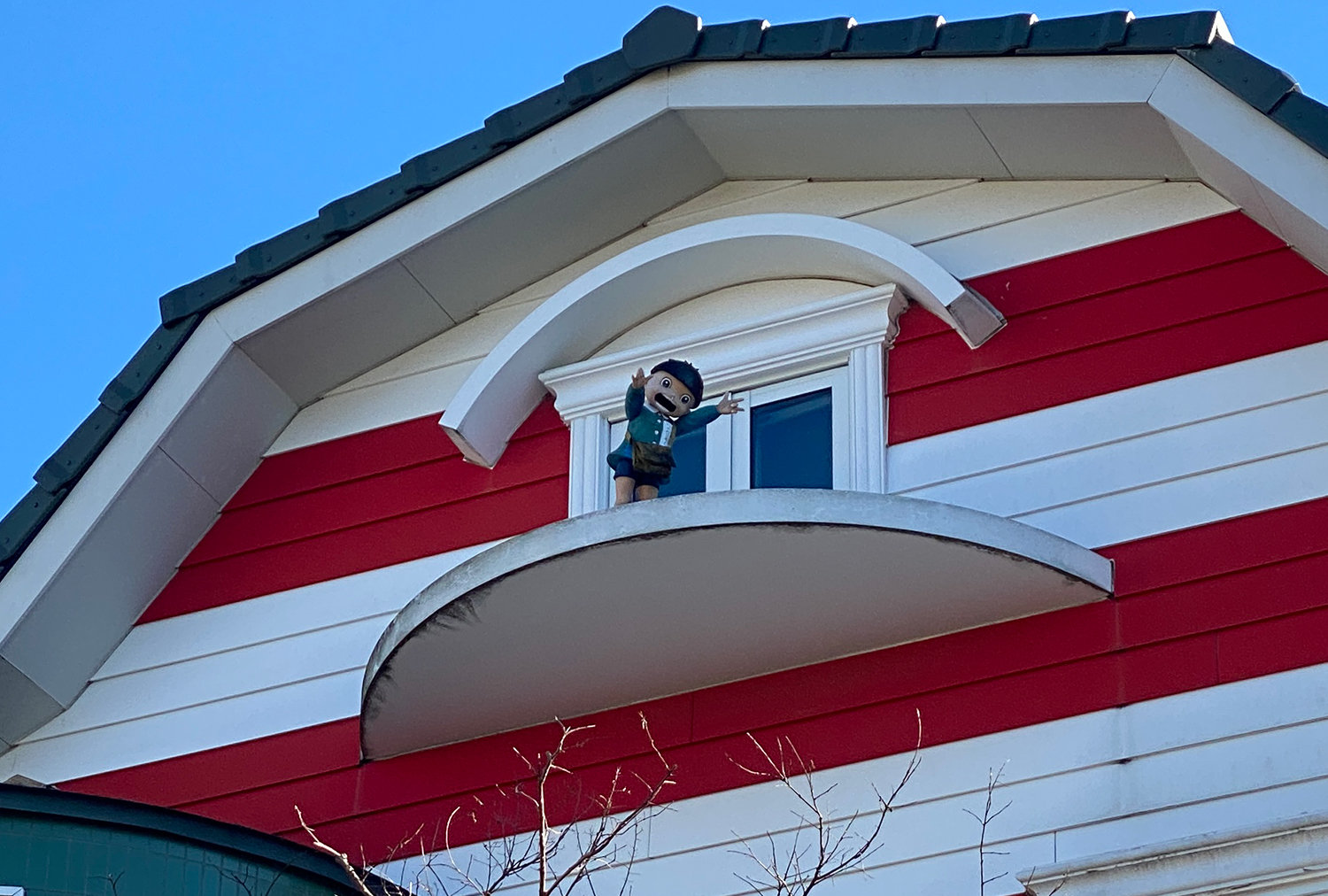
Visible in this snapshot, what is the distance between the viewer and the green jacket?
8.70 m

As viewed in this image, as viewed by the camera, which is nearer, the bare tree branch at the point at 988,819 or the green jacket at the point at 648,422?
the bare tree branch at the point at 988,819

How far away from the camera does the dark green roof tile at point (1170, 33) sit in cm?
842

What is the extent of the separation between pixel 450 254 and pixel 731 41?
151 centimetres

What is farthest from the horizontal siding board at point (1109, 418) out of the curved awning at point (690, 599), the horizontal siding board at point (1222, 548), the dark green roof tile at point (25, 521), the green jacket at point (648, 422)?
the dark green roof tile at point (25, 521)

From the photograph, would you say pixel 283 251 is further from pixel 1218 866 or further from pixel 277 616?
pixel 1218 866

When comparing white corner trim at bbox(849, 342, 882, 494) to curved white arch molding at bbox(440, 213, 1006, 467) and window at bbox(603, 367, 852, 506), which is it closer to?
window at bbox(603, 367, 852, 506)

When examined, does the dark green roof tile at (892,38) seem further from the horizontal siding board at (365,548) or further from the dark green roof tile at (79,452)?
the dark green roof tile at (79,452)

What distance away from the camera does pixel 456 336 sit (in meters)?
10.1

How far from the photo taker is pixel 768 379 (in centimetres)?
926

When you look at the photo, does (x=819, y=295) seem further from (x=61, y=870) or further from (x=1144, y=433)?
(x=61, y=870)

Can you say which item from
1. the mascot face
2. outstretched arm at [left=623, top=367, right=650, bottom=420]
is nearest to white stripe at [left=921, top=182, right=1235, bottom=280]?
the mascot face

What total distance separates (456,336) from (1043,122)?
9.11 feet

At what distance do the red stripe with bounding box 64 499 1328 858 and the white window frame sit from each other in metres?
0.85

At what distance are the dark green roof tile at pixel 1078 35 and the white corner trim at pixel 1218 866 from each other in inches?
117
